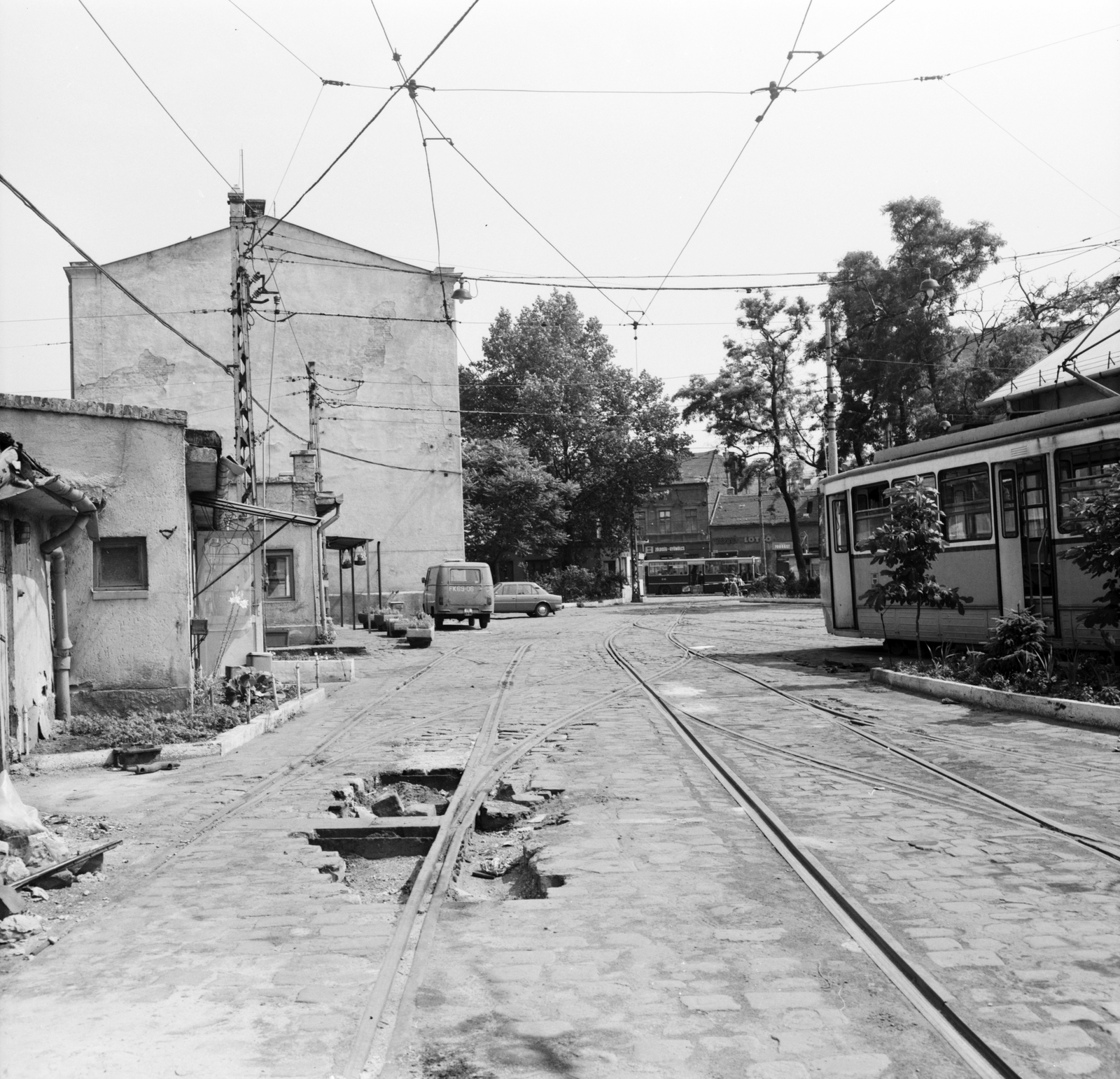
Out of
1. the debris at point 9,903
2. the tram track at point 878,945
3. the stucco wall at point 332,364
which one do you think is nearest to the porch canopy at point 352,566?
the stucco wall at point 332,364

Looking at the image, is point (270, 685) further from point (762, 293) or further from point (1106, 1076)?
point (762, 293)

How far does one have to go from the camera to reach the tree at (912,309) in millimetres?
37156

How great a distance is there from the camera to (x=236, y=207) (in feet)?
64.7

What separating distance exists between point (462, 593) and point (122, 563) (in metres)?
23.4

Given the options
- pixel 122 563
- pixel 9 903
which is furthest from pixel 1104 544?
pixel 9 903

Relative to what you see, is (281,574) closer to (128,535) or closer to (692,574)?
(128,535)

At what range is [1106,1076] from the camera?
10.8ft

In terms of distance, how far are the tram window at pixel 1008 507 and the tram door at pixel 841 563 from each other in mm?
4086

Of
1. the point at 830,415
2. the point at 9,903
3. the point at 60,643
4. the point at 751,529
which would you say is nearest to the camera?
the point at 9,903

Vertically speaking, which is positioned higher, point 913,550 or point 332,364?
point 332,364

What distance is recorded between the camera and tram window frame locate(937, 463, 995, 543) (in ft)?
48.6

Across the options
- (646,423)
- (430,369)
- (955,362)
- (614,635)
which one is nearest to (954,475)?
(614,635)

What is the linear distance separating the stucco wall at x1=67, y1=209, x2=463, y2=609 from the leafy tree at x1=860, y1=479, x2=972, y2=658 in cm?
2547

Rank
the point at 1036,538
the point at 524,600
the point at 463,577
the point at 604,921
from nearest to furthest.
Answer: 1. the point at 604,921
2. the point at 1036,538
3. the point at 463,577
4. the point at 524,600
